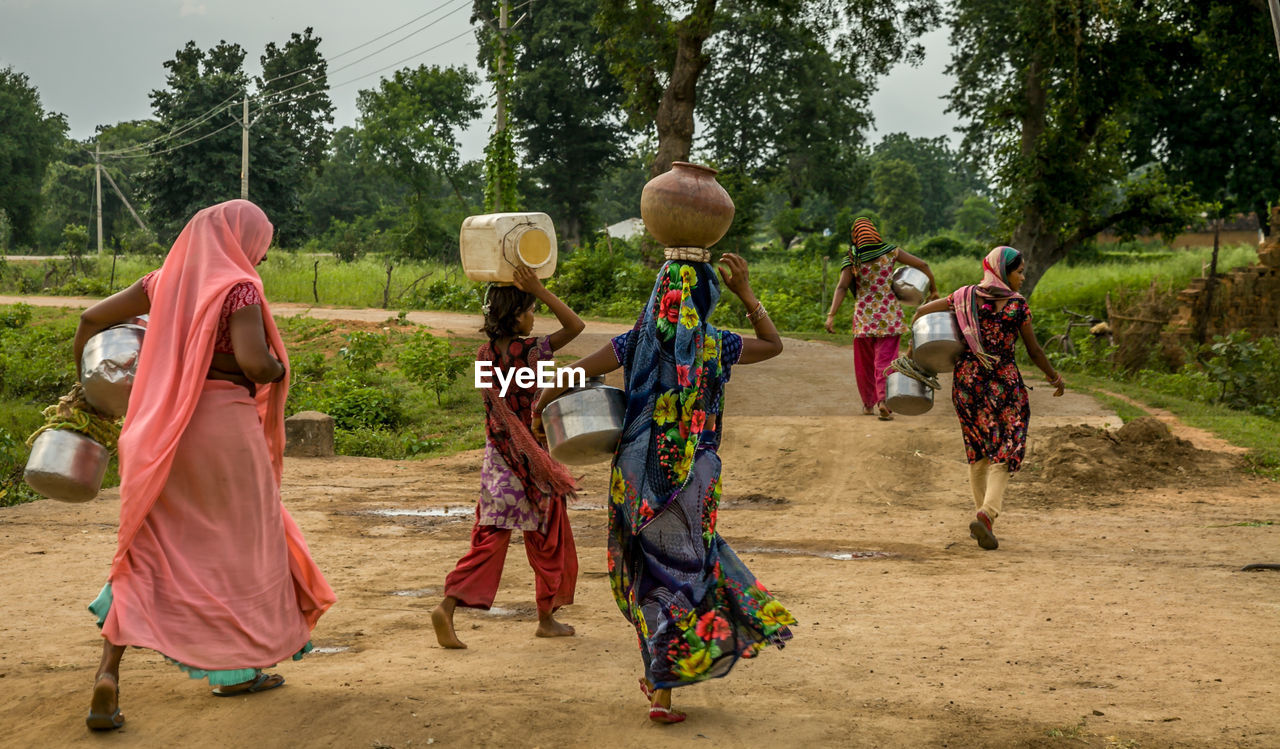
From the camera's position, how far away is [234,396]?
389cm

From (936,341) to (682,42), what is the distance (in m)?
15.7

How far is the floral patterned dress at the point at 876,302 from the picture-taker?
9.85 m

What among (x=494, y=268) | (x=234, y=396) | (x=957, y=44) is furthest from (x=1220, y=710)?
(x=957, y=44)

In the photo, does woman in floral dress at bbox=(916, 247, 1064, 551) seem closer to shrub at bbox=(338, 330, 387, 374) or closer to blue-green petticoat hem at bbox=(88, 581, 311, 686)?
blue-green petticoat hem at bbox=(88, 581, 311, 686)

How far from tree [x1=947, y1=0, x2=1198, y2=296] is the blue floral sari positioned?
15.9m

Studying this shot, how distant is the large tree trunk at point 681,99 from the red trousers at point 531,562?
1679 centimetres

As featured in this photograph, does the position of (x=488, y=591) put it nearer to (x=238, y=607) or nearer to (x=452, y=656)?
(x=452, y=656)

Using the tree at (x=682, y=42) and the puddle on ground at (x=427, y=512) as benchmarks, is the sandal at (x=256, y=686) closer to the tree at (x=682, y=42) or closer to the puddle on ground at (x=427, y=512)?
the puddle on ground at (x=427, y=512)

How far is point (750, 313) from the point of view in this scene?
4020mm

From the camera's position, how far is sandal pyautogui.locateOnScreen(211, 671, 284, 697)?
3965 millimetres

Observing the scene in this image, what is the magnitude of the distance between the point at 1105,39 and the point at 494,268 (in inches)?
658

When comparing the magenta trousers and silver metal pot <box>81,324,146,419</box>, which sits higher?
silver metal pot <box>81,324,146,419</box>

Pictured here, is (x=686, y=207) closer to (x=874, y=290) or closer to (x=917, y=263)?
(x=917, y=263)

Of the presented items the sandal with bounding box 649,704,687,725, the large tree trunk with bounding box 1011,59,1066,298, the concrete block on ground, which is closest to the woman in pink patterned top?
the sandal with bounding box 649,704,687,725
